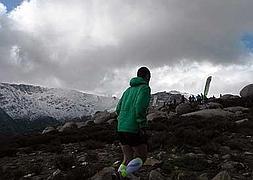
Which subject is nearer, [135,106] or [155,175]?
[135,106]

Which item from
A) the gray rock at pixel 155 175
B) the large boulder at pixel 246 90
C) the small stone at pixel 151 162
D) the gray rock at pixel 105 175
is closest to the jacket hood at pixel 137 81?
the gray rock at pixel 105 175

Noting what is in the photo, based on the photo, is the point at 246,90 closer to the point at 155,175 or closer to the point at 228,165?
the point at 228,165

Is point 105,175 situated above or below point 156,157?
below

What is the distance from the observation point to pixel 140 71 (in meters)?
8.05

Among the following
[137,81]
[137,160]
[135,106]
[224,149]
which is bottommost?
[137,160]

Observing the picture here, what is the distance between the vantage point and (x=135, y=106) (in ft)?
25.0

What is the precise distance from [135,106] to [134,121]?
29 centimetres

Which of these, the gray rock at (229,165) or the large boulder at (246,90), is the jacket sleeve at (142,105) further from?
the large boulder at (246,90)

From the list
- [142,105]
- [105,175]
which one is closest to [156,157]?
[105,175]

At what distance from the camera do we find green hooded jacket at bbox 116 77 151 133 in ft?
24.7

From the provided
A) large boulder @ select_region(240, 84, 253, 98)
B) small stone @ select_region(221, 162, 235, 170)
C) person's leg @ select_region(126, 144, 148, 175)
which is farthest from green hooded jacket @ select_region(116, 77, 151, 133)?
large boulder @ select_region(240, 84, 253, 98)

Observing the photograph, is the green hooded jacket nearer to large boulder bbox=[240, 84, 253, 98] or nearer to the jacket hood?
the jacket hood

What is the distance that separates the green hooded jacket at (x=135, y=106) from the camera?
754 cm

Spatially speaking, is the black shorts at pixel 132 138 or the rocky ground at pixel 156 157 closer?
the black shorts at pixel 132 138
